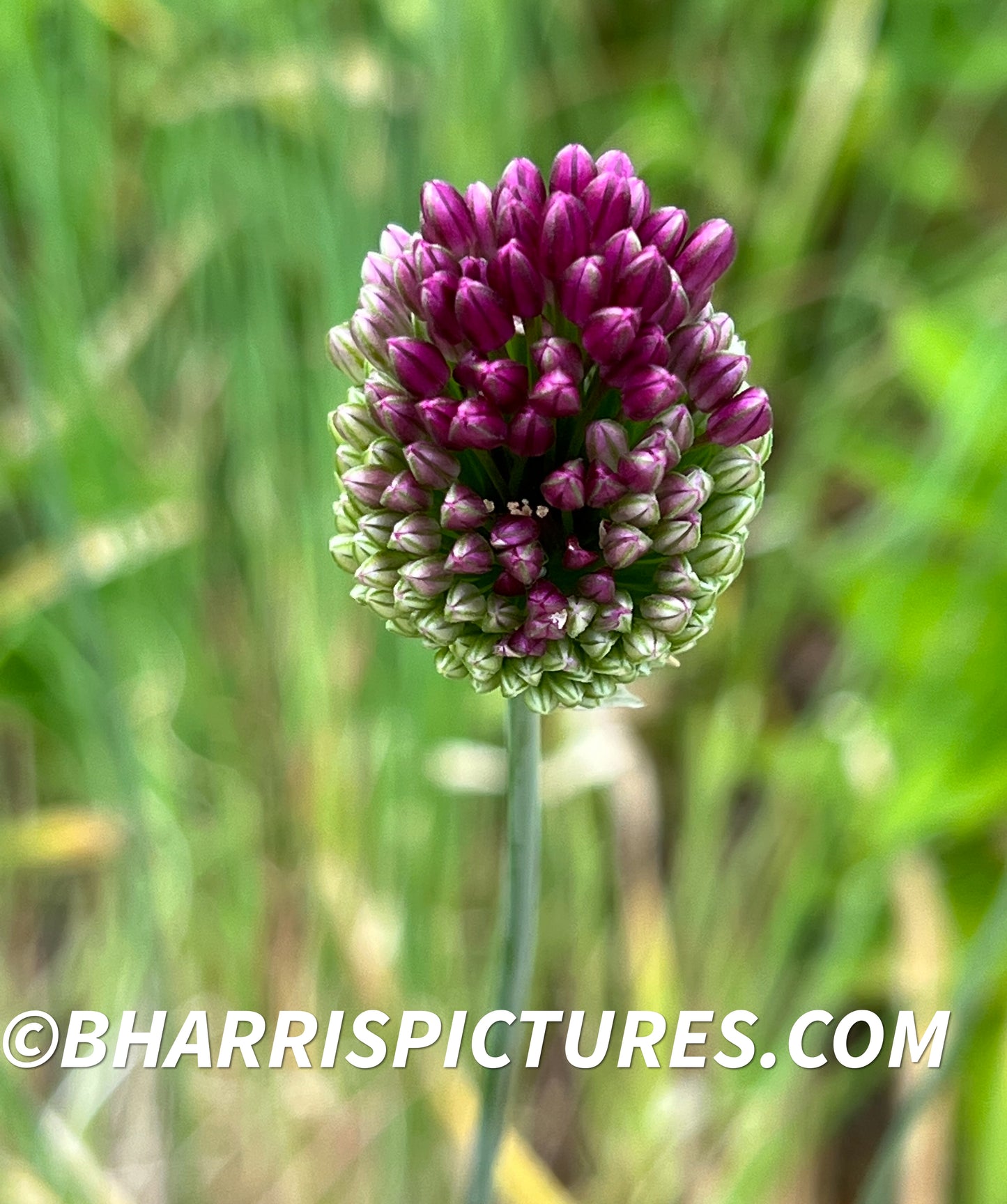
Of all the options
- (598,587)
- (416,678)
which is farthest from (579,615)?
(416,678)

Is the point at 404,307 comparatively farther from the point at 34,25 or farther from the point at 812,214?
the point at 812,214

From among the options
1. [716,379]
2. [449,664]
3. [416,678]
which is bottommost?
[416,678]

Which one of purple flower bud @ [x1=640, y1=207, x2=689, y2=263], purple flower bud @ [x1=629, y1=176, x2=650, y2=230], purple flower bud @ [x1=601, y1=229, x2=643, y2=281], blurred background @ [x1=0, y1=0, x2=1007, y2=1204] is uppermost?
purple flower bud @ [x1=629, y1=176, x2=650, y2=230]

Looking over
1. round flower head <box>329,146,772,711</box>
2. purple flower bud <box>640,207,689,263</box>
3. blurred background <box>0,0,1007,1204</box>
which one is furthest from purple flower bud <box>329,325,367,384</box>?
blurred background <box>0,0,1007,1204</box>

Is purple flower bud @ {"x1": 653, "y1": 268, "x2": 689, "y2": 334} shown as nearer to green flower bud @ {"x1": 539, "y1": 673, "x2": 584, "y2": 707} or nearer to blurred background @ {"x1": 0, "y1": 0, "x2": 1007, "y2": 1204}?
green flower bud @ {"x1": 539, "y1": 673, "x2": 584, "y2": 707}

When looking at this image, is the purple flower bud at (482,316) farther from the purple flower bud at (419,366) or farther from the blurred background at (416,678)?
the blurred background at (416,678)

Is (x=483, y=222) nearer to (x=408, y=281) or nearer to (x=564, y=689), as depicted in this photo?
(x=408, y=281)
